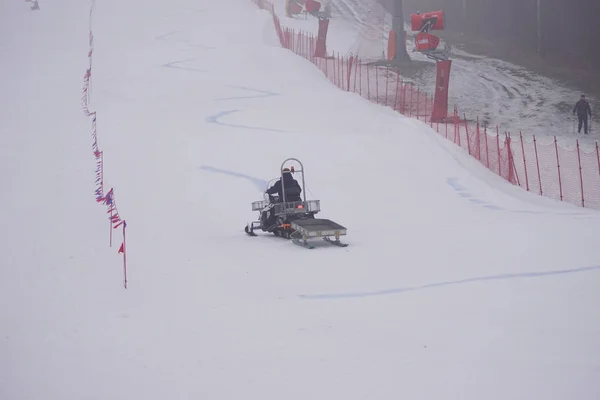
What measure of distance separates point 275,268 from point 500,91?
2604cm

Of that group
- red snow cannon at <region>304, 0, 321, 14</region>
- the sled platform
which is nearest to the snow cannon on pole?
the sled platform

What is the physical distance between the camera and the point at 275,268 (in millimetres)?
12516

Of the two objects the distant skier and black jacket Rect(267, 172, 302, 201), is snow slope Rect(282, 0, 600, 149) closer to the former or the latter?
the distant skier

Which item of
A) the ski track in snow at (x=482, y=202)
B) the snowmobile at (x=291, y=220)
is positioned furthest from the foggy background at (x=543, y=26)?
the snowmobile at (x=291, y=220)

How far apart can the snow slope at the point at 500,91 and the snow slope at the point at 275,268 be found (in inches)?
238

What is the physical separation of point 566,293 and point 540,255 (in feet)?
7.49

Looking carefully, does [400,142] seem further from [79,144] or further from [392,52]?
[392,52]

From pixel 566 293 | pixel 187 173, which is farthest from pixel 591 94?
pixel 566 293

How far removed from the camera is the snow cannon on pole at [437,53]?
29344mm

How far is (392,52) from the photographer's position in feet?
145

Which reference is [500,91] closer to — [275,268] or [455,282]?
[275,268]

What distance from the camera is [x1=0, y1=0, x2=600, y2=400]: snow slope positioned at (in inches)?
319

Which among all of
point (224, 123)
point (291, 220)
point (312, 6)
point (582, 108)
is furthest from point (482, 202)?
point (312, 6)

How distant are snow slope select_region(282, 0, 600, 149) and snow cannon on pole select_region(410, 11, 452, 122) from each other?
249 centimetres
